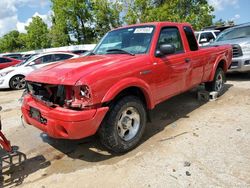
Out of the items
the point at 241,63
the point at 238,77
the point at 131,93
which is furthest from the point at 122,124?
the point at 238,77

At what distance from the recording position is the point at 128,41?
4930mm

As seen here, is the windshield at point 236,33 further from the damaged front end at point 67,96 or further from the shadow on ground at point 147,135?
the damaged front end at point 67,96

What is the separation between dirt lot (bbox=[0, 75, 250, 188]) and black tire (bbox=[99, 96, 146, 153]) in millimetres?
178

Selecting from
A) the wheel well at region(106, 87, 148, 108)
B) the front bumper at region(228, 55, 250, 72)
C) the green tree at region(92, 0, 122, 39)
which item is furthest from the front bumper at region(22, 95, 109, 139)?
the green tree at region(92, 0, 122, 39)

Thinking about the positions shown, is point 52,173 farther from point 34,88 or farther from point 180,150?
point 180,150

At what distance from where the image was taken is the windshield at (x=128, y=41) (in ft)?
15.3

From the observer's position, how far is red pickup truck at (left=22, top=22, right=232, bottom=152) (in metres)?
3.53

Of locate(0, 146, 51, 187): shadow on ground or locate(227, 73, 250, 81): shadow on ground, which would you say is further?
locate(227, 73, 250, 81): shadow on ground

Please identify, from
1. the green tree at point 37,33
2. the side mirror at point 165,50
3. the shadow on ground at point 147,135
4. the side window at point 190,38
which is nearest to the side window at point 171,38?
the side mirror at point 165,50

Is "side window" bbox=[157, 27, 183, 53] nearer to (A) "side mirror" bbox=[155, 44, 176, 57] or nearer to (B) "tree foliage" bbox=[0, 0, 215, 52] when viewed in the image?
(A) "side mirror" bbox=[155, 44, 176, 57]

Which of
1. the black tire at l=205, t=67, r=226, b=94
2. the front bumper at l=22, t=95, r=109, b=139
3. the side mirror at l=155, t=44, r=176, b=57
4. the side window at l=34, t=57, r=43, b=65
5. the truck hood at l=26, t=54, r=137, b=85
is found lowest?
the black tire at l=205, t=67, r=226, b=94

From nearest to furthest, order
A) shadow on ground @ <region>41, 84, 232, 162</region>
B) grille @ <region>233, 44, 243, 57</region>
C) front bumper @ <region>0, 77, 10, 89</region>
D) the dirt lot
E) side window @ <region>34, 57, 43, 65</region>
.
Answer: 1. the dirt lot
2. shadow on ground @ <region>41, 84, 232, 162</region>
3. grille @ <region>233, 44, 243, 57</region>
4. front bumper @ <region>0, 77, 10, 89</region>
5. side window @ <region>34, 57, 43, 65</region>

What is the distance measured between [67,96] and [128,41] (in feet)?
6.04

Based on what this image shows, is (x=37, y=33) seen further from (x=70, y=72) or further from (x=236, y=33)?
(x=70, y=72)
